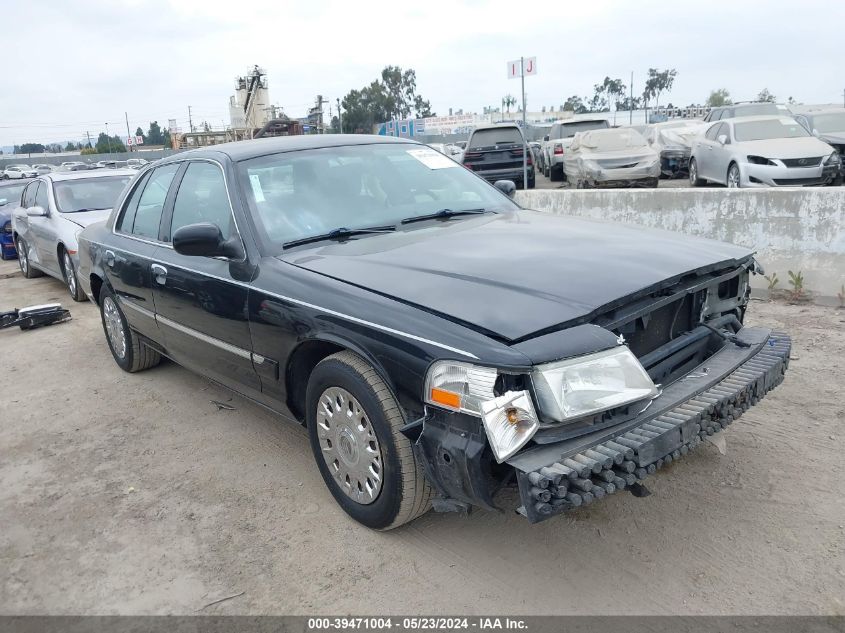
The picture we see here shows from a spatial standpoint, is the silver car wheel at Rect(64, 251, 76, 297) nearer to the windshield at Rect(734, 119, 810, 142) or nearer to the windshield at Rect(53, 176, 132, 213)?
the windshield at Rect(53, 176, 132, 213)

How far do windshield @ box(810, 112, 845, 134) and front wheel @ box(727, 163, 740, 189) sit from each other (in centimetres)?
421

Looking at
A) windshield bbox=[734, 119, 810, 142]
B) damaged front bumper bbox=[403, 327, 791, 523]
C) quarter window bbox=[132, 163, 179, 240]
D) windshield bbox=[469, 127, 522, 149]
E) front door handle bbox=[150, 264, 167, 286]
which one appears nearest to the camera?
damaged front bumper bbox=[403, 327, 791, 523]

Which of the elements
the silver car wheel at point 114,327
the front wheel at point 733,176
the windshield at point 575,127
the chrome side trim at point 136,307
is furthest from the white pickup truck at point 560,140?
the chrome side trim at point 136,307

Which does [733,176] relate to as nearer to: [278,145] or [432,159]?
[432,159]

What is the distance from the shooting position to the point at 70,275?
8.60 meters

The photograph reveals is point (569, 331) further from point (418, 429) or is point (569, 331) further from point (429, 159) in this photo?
point (429, 159)

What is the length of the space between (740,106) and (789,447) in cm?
1529

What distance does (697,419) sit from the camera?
258cm

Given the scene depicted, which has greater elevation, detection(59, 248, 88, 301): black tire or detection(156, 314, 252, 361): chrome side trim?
detection(156, 314, 252, 361): chrome side trim

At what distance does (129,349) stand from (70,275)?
3.87 meters

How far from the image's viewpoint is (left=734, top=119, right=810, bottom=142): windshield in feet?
38.9

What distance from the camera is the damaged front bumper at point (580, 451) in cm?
224

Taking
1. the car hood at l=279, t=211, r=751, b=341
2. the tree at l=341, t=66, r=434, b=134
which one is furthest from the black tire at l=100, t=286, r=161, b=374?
the tree at l=341, t=66, r=434, b=134

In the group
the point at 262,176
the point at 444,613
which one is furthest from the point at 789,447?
the point at 262,176
